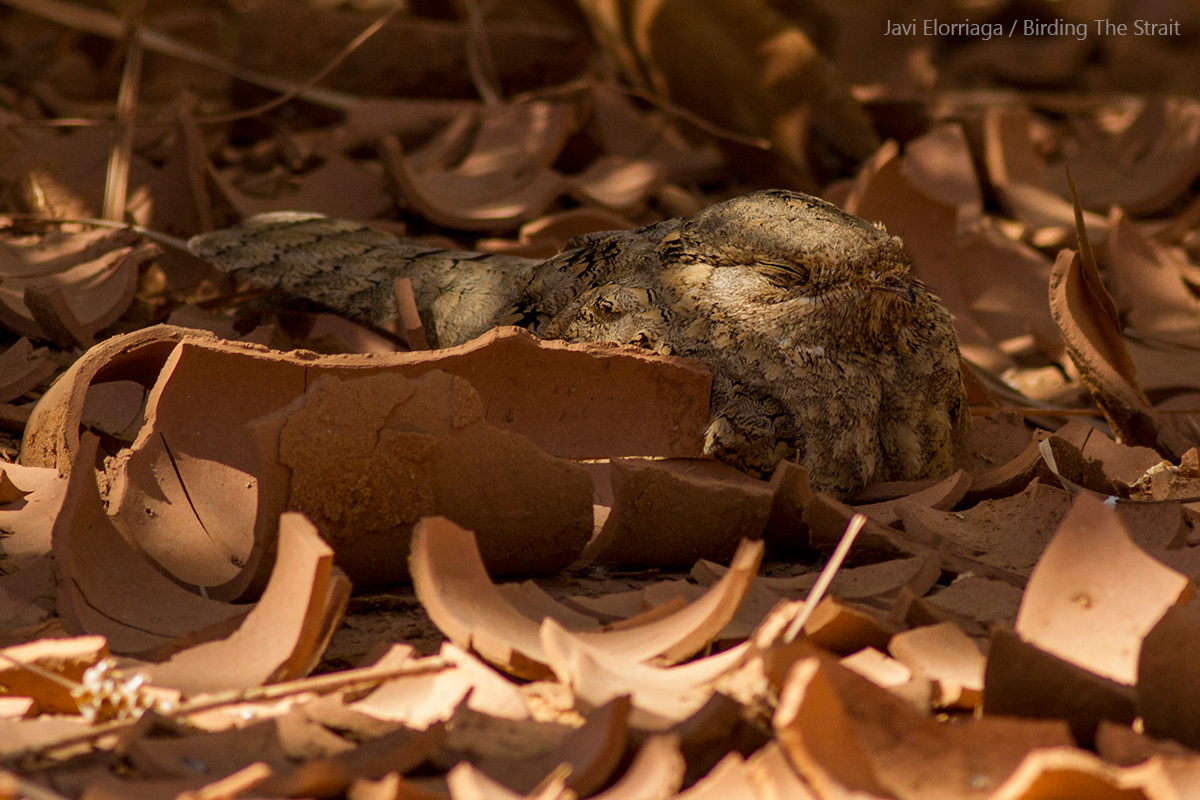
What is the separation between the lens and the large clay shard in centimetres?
161

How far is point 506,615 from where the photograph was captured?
148 centimetres

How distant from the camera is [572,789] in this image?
3.76ft

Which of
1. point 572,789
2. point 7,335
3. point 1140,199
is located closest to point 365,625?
point 572,789

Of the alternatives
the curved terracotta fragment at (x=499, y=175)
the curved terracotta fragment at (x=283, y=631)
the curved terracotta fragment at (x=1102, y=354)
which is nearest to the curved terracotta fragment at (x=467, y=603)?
the curved terracotta fragment at (x=283, y=631)

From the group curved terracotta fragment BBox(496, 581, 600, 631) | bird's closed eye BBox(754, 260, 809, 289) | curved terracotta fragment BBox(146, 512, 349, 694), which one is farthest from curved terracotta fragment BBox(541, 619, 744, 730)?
bird's closed eye BBox(754, 260, 809, 289)

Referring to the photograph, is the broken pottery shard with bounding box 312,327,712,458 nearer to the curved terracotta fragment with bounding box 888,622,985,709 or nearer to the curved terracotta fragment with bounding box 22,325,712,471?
the curved terracotta fragment with bounding box 22,325,712,471

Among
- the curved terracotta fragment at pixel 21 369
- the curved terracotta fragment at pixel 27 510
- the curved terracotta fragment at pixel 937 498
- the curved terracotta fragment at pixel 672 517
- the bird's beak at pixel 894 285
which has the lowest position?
the curved terracotta fragment at pixel 937 498

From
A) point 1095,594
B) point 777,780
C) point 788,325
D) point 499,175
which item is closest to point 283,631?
point 777,780

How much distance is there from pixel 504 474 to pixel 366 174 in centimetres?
233

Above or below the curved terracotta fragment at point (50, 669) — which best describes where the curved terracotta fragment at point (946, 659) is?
below

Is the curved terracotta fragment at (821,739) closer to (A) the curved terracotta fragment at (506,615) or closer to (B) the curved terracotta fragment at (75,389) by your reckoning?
(A) the curved terracotta fragment at (506,615)

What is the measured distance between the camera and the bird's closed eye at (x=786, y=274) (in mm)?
2270

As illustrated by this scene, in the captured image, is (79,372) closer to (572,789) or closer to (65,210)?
(572,789)

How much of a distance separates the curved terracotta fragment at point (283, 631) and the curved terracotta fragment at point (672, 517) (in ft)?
1.80
